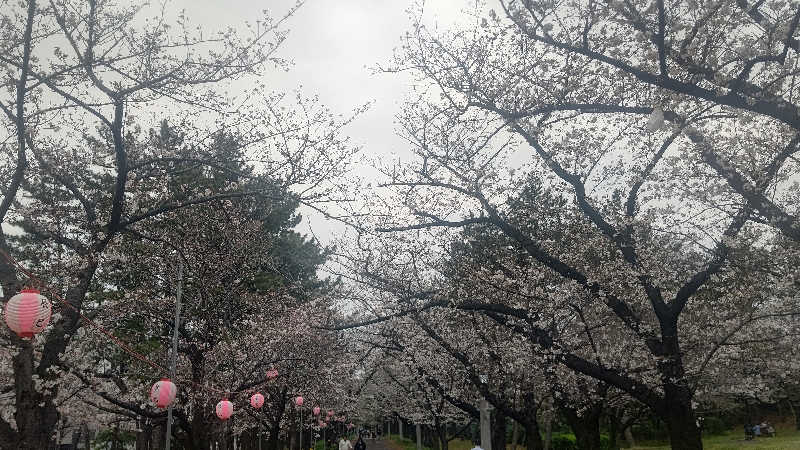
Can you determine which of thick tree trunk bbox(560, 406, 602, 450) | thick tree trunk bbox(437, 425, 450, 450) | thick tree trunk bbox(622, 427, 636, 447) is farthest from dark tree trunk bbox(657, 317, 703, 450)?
thick tree trunk bbox(622, 427, 636, 447)

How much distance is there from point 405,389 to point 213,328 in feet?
50.4

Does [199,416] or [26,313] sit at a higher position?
[26,313]

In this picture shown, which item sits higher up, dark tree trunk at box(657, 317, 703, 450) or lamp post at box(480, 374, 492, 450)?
dark tree trunk at box(657, 317, 703, 450)

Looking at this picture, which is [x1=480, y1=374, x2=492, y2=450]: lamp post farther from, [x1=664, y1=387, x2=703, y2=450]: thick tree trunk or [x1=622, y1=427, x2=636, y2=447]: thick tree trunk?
[x1=622, y1=427, x2=636, y2=447]: thick tree trunk

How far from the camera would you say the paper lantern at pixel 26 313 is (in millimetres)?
7266

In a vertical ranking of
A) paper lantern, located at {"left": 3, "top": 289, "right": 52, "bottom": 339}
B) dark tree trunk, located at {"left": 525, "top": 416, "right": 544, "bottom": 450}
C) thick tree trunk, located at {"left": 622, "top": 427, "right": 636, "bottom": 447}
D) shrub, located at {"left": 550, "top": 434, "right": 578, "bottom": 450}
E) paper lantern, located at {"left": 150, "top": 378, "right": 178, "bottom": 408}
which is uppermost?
paper lantern, located at {"left": 3, "top": 289, "right": 52, "bottom": 339}

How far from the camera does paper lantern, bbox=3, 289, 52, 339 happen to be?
7.27 meters

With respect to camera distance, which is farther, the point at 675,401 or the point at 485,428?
the point at 485,428

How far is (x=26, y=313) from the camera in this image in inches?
287

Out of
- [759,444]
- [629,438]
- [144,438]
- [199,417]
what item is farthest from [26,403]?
[629,438]

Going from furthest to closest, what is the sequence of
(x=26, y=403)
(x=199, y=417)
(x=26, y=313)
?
(x=199, y=417) → (x=26, y=403) → (x=26, y=313)

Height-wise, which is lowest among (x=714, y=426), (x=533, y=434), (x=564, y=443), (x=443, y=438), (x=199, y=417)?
(x=714, y=426)

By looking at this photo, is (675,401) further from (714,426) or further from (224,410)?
(714,426)

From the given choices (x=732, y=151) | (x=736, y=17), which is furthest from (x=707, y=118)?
(x=736, y=17)
